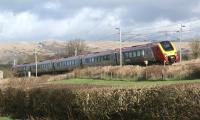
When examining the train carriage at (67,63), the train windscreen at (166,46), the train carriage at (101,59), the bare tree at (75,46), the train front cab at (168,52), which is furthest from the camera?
the bare tree at (75,46)

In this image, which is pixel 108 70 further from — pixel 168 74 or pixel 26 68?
pixel 26 68

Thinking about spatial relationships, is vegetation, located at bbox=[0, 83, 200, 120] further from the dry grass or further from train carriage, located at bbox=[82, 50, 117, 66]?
train carriage, located at bbox=[82, 50, 117, 66]

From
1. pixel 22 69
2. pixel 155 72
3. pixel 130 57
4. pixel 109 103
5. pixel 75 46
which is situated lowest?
pixel 109 103

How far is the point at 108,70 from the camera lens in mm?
39750

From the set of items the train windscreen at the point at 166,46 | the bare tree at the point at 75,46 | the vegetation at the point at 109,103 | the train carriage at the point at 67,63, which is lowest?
the vegetation at the point at 109,103

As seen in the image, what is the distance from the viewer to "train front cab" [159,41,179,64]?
47.1 meters

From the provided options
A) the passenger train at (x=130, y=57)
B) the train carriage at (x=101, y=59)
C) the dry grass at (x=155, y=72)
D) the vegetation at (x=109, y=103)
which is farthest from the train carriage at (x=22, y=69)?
the vegetation at (x=109, y=103)

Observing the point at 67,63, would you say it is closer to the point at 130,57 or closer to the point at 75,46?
the point at 130,57

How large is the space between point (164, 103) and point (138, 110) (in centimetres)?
127

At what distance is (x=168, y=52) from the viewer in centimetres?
4803

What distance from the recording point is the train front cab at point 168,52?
155 feet

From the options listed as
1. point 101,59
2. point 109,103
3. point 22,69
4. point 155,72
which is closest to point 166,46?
point 101,59

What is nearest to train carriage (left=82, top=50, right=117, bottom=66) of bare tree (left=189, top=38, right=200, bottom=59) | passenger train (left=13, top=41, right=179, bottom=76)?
passenger train (left=13, top=41, right=179, bottom=76)

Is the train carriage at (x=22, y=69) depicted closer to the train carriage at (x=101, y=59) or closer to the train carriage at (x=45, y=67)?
the train carriage at (x=45, y=67)
